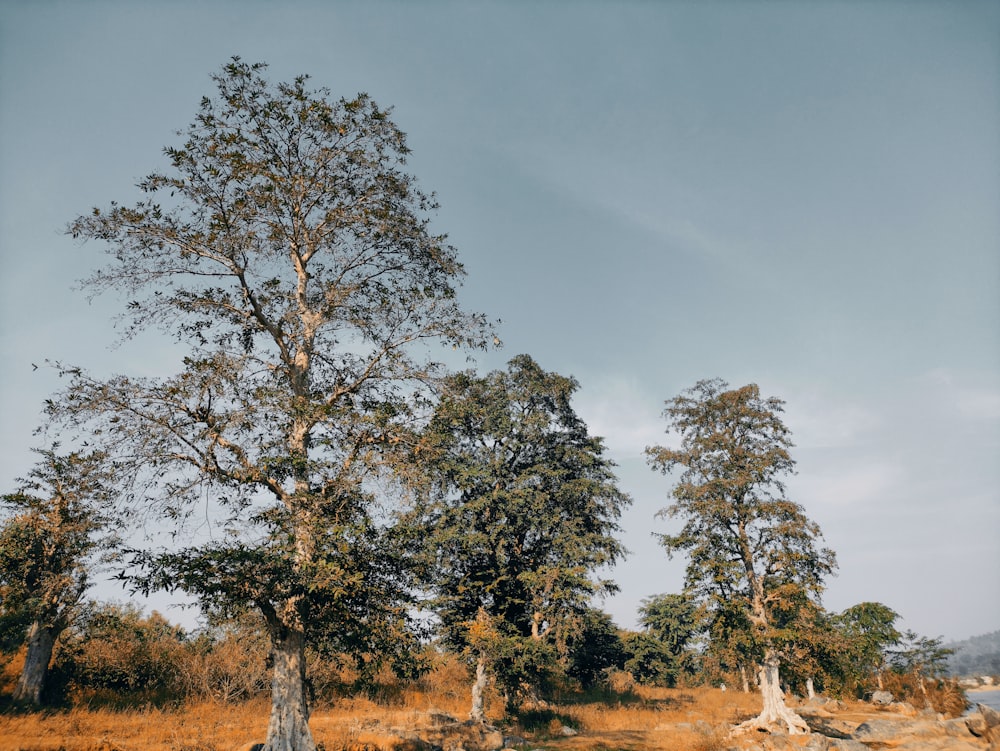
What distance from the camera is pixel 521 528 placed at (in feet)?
87.6

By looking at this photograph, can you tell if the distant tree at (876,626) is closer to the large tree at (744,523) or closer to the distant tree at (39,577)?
the large tree at (744,523)

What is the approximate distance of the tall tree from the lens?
23.8 metres

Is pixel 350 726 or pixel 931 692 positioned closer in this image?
pixel 350 726

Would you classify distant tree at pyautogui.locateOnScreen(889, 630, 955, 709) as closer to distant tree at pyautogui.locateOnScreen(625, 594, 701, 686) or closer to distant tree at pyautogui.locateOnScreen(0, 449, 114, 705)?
distant tree at pyautogui.locateOnScreen(625, 594, 701, 686)

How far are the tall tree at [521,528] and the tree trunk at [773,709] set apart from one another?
735 cm

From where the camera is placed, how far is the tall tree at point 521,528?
23.8 meters

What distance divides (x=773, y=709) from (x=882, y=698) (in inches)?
985

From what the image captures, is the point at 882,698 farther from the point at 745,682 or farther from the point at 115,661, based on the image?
the point at 115,661

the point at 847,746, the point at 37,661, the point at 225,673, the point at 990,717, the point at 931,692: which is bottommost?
the point at 931,692

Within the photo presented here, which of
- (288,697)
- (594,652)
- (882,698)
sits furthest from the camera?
(882,698)

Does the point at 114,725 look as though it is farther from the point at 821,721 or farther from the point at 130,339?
the point at 821,721

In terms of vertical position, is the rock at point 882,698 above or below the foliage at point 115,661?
below

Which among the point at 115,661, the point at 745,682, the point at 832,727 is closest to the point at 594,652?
the point at 832,727

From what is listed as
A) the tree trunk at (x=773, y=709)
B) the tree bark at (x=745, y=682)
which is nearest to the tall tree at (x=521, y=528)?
the tree trunk at (x=773, y=709)
